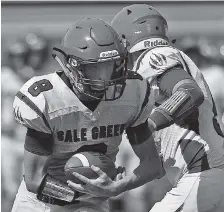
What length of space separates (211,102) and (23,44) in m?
1.92

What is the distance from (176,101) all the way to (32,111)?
2.27 feet

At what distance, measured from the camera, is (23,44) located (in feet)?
16.9

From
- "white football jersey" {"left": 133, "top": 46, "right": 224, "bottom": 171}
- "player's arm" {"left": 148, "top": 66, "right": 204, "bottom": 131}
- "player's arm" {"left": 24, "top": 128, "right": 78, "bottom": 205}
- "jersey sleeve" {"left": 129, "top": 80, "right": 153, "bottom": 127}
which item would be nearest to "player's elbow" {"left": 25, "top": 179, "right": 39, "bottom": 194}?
"player's arm" {"left": 24, "top": 128, "right": 78, "bottom": 205}

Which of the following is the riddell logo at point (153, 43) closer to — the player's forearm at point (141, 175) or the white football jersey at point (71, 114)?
the white football jersey at point (71, 114)

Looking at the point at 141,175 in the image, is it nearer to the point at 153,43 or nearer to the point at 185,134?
the point at 185,134

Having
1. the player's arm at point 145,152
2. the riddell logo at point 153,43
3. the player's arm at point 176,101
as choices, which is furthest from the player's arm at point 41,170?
the riddell logo at point 153,43

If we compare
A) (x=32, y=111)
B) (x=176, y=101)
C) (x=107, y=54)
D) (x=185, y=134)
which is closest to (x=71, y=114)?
(x=32, y=111)

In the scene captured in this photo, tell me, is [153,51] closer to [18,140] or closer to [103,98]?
[103,98]

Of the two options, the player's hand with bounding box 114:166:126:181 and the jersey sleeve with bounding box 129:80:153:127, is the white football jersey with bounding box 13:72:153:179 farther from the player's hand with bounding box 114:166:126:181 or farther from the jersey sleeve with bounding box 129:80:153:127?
the player's hand with bounding box 114:166:126:181

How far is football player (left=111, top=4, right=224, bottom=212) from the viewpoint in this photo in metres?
3.41

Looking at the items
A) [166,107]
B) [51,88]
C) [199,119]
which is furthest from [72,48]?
[199,119]

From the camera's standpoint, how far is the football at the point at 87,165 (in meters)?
2.93

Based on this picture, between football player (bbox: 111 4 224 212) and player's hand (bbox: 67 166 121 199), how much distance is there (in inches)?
21.2

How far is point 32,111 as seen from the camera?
2932 millimetres
